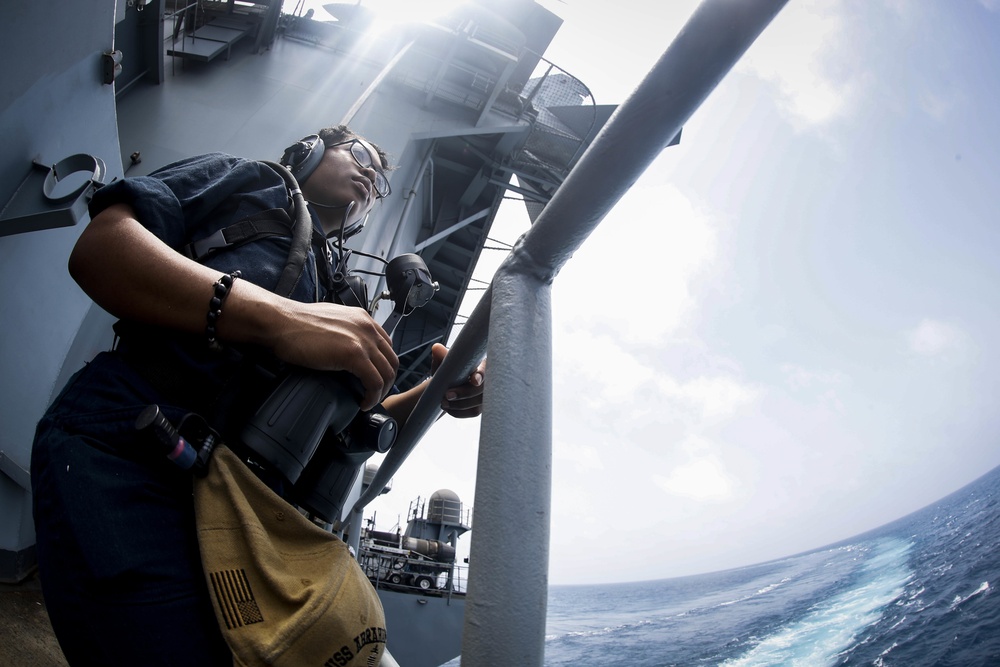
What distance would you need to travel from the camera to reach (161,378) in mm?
937

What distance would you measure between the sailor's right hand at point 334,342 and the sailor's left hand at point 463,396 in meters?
0.32

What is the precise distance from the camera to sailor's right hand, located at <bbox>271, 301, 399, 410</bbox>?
3.05 feet

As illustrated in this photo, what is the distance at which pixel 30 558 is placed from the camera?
2340 mm

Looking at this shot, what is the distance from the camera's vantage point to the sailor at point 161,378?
29.4 inches

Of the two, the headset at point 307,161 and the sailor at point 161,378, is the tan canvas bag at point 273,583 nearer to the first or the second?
the sailor at point 161,378

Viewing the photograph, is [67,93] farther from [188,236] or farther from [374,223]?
[374,223]

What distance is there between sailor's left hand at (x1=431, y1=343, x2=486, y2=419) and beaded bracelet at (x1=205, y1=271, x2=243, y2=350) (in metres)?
0.55

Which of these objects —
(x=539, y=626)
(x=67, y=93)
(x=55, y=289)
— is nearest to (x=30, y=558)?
(x=55, y=289)

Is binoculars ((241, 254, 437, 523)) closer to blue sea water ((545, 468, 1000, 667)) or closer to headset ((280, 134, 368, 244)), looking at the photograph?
headset ((280, 134, 368, 244))

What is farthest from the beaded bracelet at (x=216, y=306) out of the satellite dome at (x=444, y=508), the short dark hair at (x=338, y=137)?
the satellite dome at (x=444, y=508)

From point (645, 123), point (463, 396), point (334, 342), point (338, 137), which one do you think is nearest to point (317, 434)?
point (334, 342)

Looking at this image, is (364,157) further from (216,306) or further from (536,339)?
(536,339)

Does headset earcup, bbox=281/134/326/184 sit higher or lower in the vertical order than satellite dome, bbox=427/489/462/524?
higher

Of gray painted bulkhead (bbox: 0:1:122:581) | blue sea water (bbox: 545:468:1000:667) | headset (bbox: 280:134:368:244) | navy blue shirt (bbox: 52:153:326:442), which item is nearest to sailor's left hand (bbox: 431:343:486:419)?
navy blue shirt (bbox: 52:153:326:442)
